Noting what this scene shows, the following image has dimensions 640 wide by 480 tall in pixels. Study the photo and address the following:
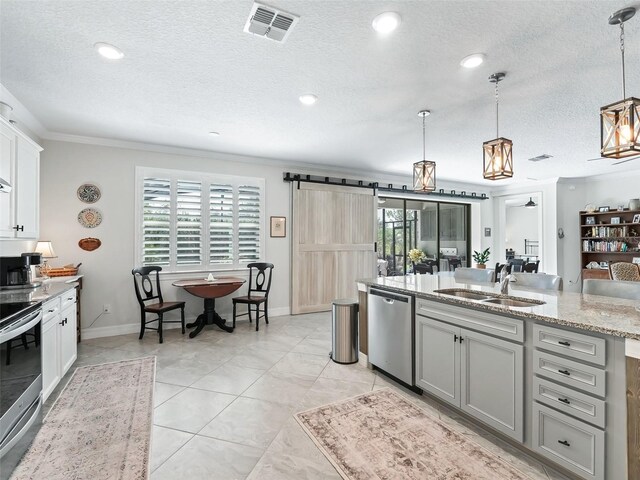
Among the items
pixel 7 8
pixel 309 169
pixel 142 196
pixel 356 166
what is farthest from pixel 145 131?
pixel 356 166

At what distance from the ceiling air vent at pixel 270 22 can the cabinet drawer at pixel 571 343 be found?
2278mm

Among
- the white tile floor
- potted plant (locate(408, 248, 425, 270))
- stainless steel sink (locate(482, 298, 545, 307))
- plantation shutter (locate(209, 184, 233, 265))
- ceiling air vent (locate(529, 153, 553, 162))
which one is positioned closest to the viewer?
the white tile floor

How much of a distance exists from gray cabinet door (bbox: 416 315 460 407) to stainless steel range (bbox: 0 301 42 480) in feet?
8.58

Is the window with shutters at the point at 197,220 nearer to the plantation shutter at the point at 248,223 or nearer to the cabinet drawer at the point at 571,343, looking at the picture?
the plantation shutter at the point at 248,223

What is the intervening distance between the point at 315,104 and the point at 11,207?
2.85 meters

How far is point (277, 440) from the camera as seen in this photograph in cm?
205

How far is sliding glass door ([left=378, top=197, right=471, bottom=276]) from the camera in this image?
7.14m

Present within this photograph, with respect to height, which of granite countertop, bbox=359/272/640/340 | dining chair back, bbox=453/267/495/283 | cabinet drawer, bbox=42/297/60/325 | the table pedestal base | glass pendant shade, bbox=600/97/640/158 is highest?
glass pendant shade, bbox=600/97/640/158

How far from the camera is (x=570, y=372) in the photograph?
5.40ft

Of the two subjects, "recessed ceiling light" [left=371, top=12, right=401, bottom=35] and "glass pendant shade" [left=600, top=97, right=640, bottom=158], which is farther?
"recessed ceiling light" [left=371, top=12, right=401, bottom=35]

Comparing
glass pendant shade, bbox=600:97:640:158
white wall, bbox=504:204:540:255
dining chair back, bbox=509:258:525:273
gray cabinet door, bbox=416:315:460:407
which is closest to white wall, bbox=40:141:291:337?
gray cabinet door, bbox=416:315:460:407

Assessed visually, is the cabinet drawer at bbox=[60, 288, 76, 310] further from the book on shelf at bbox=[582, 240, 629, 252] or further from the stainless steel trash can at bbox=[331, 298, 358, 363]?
the book on shelf at bbox=[582, 240, 629, 252]

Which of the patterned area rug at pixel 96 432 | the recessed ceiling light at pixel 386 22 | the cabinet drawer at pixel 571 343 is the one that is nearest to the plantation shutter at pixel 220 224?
the patterned area rug at pixel 96 432

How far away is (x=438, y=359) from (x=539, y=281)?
1257 millimetres
